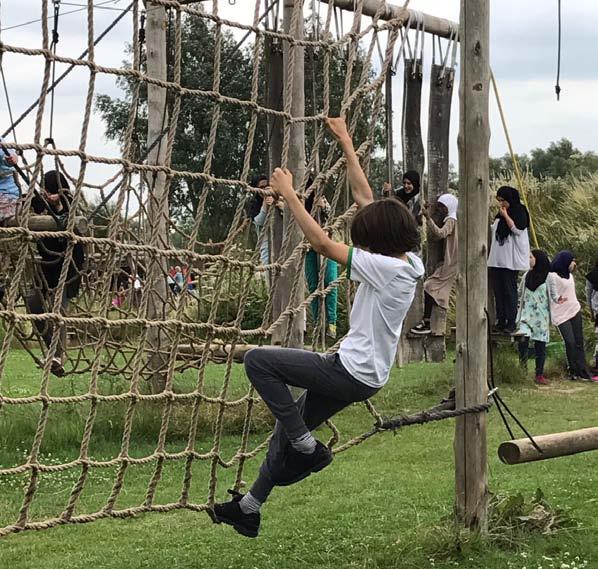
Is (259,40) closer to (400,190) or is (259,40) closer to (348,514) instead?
(348,514)

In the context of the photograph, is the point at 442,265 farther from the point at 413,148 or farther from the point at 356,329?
the point at 356,329

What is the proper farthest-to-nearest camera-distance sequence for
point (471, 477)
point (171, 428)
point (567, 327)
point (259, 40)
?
point (567, 327) < point (171, 428) < point (471, 477) < point (259, 40)

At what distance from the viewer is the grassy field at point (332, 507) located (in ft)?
14.5

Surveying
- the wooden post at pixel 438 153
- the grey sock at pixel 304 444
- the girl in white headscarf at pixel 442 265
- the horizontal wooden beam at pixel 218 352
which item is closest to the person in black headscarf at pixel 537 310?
the girl in white headscarf at pixel 442 265

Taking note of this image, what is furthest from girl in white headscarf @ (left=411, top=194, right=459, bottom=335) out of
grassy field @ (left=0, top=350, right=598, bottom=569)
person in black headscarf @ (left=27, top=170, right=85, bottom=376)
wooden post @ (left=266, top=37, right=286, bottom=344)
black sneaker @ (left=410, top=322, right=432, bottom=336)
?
person in black headscarf @ (left=27, top=170, right=85, bottom=376)

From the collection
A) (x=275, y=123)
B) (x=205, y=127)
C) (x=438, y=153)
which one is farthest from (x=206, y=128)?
(x=275, y=123)

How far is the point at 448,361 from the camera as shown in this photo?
1088cm

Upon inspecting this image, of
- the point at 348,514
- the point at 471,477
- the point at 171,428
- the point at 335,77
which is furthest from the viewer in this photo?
the point at 335,77

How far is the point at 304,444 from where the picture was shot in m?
3.54

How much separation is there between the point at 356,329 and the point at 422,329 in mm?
4448

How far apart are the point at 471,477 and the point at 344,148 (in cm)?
158

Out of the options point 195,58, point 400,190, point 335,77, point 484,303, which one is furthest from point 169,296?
point 195,58

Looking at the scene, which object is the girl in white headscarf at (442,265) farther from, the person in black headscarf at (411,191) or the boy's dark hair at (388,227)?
the boy's dark hair at (388,227)

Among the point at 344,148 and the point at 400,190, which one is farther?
the point at 400,190
